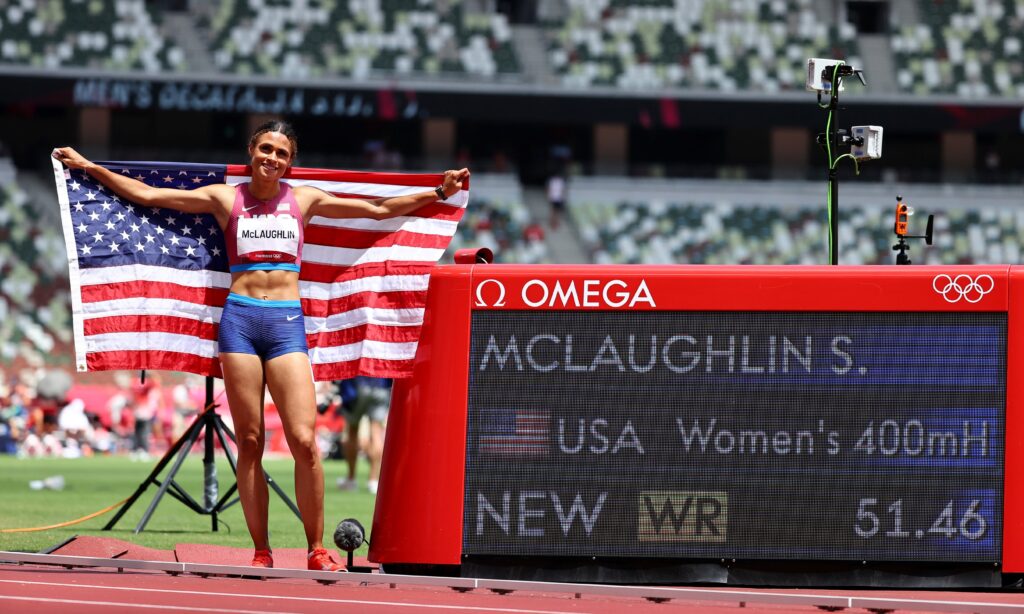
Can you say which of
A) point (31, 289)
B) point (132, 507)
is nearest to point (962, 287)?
point (132, 507)

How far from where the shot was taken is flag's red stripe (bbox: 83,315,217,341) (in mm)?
7684

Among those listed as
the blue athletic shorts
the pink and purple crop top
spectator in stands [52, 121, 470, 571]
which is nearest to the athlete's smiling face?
spectator in stands [52, 121, 470, 571]

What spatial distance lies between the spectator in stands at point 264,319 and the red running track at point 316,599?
1.58ft

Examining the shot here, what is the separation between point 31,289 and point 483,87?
35.9ft

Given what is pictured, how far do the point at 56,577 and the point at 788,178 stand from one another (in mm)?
34076

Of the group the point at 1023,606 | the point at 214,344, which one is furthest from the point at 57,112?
the point at 1023,606

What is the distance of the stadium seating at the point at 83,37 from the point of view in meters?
37.3

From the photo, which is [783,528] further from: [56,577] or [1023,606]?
[56,577]

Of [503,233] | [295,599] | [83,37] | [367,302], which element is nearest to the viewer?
[295,599]

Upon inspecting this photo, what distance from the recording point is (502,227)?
1457 inches

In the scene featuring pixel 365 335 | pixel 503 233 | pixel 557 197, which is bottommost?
pixel 365 335

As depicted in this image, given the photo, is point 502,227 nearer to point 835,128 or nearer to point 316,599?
point 835,128

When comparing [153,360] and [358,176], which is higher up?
[358,176]

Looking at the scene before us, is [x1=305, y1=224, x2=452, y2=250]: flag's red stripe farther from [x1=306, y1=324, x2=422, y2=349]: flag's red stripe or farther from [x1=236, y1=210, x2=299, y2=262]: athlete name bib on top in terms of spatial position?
[x1=306, y1=324, x2=422, y2=349]: flag's red stripe
